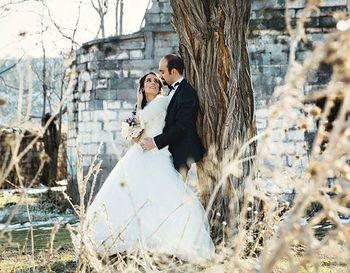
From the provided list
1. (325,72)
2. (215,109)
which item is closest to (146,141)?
(215,109)

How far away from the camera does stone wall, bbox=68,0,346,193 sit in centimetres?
1066

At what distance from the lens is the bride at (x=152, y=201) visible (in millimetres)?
5402

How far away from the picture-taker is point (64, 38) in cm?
2025

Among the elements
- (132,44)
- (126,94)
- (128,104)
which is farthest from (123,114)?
(132,44)

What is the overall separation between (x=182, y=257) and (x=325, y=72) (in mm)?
5983

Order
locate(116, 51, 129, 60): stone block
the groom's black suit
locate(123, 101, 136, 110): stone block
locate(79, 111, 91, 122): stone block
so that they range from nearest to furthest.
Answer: the groom's black suit
locate(123, 101, 136, 110): stone block
locate(116, 51, 129, 60): stone block
locate(79, 111, 91, 122): stone block

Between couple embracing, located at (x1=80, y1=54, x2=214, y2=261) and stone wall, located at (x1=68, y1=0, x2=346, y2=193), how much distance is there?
4.56 meters

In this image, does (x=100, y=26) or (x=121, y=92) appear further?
(x=100, y=26)

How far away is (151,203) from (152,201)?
0.04 metres

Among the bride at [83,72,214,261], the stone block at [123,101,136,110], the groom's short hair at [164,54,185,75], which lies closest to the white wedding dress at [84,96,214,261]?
the bride at [83,72,214,261]

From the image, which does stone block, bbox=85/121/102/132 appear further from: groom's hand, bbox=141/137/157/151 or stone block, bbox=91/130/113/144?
groom's hand, bbox=141/137/157/151

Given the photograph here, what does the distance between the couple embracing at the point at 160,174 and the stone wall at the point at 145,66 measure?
456 cm

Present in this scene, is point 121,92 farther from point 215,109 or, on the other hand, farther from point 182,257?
point 182,257

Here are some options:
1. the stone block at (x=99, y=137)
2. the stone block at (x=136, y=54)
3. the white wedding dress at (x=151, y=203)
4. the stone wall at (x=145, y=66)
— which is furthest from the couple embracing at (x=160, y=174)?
the stone block at (x=99, y=137)
